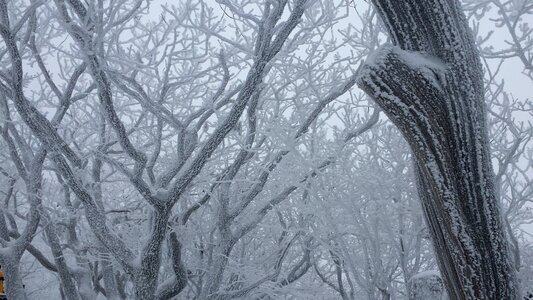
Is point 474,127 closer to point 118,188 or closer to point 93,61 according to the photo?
point 93,61

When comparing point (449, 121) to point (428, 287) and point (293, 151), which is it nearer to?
point (428, 287)

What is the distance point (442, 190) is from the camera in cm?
151

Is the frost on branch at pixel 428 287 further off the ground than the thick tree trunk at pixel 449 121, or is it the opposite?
the thick tree trunk at pixel 449 121

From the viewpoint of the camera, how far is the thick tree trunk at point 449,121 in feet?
4.77

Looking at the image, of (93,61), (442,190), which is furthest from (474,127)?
(93,61)

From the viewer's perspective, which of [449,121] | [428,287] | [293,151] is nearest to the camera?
[449,121]

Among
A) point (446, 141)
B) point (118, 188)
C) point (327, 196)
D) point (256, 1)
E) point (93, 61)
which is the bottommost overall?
point (446, 141)

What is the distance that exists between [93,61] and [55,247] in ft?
11.9

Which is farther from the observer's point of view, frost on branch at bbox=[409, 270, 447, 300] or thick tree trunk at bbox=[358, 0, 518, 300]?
frost on branch at bbox=[409, 270, 447, 300]

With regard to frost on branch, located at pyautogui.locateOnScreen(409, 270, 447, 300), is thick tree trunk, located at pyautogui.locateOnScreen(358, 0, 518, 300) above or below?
above

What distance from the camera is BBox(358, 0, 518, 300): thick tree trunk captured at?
4.77ft

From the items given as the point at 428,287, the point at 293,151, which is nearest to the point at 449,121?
the point at 428,287

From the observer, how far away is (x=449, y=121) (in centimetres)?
146

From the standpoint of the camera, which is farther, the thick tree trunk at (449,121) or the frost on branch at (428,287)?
the frost on branch at (428,287)
